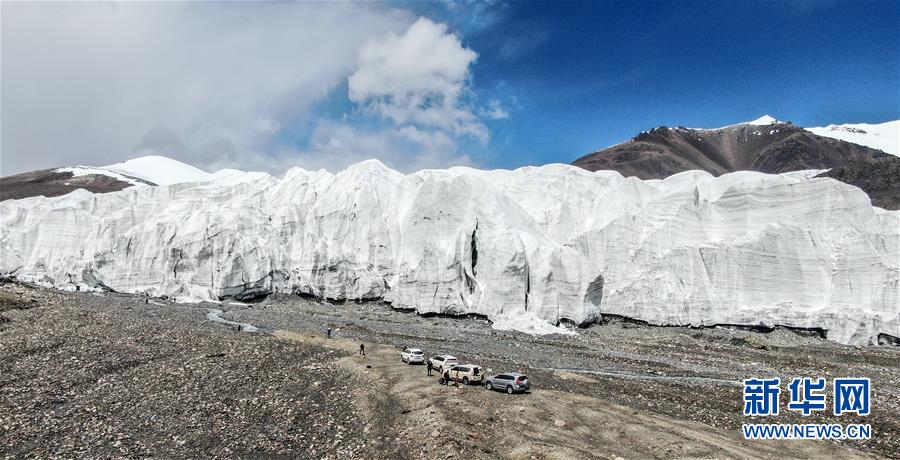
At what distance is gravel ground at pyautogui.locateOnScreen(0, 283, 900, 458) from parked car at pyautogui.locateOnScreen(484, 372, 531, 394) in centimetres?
53

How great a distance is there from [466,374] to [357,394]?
4843mm

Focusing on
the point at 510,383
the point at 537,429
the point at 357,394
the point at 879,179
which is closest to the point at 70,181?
the point at 357,394

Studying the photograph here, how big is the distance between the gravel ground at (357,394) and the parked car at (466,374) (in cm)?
84

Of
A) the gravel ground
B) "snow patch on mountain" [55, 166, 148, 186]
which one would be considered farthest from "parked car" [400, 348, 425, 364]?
"snow patch on mountain" [55, 166, 148, 186]

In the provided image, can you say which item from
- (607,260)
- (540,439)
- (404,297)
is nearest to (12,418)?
(540,439)

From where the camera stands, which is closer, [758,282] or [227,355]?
[227,355]

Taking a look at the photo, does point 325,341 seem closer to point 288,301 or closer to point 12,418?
point 12,418

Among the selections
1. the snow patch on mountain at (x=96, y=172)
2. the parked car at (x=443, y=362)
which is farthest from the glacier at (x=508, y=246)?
the snow patch on mountain at (x=96, y=172)

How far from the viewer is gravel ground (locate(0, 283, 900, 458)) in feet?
57.4

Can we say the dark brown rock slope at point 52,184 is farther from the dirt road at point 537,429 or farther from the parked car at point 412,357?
the dirt road at point 537,429

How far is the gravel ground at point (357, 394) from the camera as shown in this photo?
57.4 feet

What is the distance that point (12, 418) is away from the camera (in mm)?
19734

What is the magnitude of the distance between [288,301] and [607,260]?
35.1 meters

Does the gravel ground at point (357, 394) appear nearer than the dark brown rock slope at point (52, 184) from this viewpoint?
Yes
